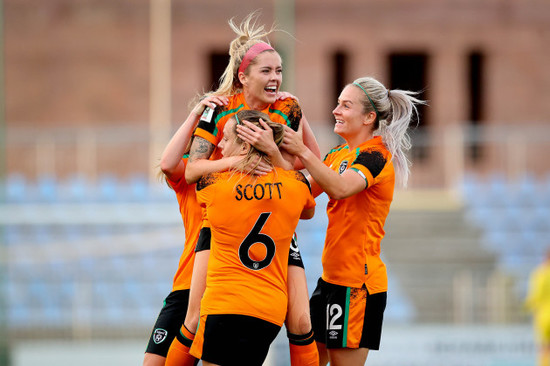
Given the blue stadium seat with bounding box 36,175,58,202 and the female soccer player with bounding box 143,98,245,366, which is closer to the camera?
the female soccer player with bounding box 143,98,245,366

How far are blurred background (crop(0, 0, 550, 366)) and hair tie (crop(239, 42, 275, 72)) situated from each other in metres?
7.72

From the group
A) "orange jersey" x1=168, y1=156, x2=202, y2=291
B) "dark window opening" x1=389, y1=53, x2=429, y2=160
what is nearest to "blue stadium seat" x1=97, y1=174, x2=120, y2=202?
"dark window opening" x1=389, y1=53, x2=429, y2=160

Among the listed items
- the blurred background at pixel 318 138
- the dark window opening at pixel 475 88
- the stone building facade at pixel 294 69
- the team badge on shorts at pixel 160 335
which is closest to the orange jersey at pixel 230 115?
the team badge on shorts at pixel 160 335

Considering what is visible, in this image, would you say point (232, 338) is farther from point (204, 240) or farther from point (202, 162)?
point (202, 162)

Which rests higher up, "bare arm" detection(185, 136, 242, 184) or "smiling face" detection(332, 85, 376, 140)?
"smiling face" detection(332, 85, 376, 140)

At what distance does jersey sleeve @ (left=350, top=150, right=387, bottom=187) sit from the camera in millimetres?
4422

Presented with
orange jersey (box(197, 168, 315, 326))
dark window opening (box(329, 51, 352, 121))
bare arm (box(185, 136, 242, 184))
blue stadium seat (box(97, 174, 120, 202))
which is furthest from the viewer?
dark window opening (box(329, 51, 352, 121))

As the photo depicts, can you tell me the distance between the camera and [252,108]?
449 cm

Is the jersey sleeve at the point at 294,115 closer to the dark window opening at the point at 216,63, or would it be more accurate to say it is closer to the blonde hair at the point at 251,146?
the blonde hair at the point at 251,146

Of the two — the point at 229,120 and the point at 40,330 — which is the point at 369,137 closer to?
the point at 229,120

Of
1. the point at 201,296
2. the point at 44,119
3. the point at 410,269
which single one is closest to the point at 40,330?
the point at 410,269

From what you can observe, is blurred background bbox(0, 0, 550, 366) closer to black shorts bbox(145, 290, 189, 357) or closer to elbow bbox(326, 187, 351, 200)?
black shorts bbox(145, 290, 189, 357)

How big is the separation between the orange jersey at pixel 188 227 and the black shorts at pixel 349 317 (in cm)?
74

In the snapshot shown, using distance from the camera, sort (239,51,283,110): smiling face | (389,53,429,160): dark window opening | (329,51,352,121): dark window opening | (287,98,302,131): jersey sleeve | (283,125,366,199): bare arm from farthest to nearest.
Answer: (389,53,429,160): dark window opening, (329,51,352,121): dark window opening, (287,98,302,131): jersey sleeve, (239,51,283,110): smiling face, (283,125,366,199): bare arm
